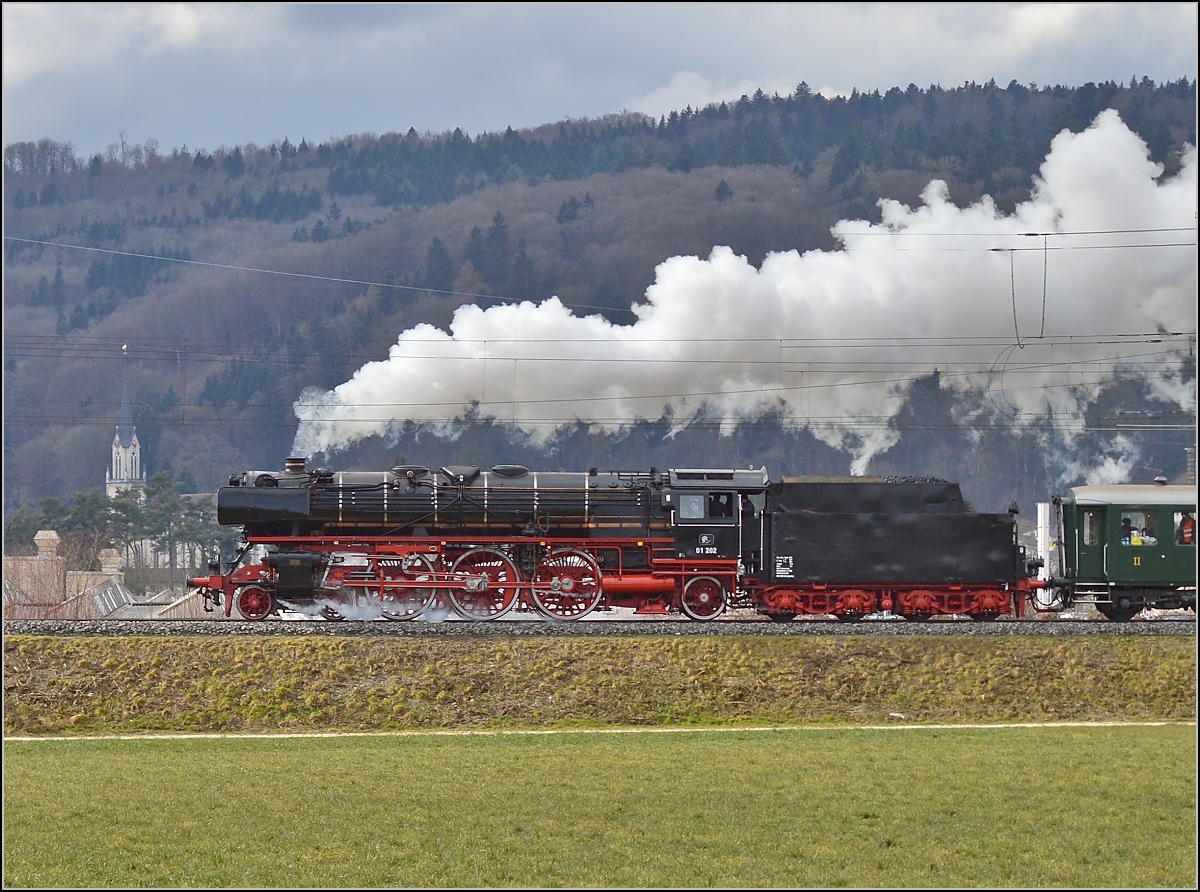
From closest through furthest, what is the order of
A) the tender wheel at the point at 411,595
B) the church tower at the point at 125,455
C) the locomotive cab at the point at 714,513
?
the tender wheel at the point at 411,595, the locomotive cab at the point at 714,513, the church tower at the point at 125,455

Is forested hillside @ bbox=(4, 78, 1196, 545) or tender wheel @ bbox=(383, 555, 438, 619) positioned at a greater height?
forested hillside @ bbox=(4, 78, 1196, 545)

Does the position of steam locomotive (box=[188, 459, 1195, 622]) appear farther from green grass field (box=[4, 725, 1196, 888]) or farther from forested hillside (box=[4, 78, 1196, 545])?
forested hillside (box=[4, 78, 1196, 545])

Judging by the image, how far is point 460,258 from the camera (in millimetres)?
119938

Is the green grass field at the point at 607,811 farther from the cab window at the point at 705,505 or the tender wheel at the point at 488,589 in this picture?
the cab window at the point at 705,505

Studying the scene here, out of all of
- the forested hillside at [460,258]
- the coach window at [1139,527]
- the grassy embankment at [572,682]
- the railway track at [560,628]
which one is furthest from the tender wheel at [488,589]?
the forested hillside at [460,258]

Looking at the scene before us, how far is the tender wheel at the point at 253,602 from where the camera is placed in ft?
76.4

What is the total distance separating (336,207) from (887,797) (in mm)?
154285

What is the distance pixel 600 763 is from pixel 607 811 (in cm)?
242

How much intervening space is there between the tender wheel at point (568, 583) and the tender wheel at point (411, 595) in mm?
2024

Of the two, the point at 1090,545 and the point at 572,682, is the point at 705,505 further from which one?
the point at 1090,545

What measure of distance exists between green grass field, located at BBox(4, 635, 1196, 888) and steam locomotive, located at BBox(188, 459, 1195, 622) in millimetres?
2023

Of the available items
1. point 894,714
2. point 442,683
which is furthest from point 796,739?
point 442,683

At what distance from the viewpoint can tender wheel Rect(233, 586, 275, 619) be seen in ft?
76.4

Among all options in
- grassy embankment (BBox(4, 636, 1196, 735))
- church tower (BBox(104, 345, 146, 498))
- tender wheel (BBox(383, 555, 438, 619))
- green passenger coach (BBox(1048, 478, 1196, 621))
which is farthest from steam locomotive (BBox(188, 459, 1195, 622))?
church tower (BBox(104, 345, 146, 498))
